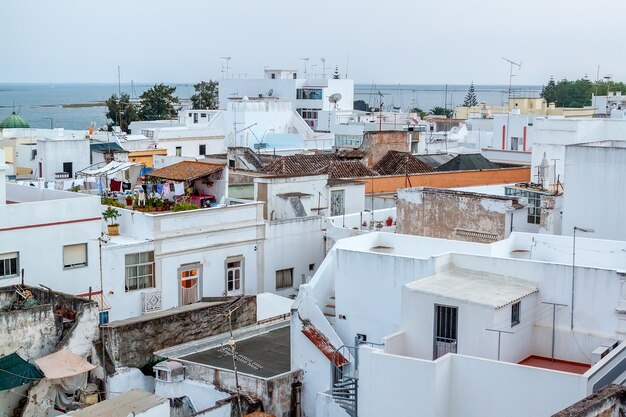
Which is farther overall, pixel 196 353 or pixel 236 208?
pixel 236 208

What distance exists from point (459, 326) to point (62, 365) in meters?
9.55

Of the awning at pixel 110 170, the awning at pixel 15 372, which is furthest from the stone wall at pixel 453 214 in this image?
the awning at pixel 15 372

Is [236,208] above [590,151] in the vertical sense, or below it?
below

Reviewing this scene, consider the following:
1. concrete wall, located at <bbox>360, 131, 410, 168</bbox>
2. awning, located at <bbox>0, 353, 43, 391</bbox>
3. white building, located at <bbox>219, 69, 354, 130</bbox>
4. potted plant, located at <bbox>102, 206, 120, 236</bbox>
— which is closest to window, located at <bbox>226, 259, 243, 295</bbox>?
potted plant, located at <bbox>102, 206, 120, 236</bbox>

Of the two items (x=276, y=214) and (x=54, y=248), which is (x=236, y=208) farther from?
(x=54, y=248)

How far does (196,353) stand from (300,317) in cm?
316

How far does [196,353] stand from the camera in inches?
949

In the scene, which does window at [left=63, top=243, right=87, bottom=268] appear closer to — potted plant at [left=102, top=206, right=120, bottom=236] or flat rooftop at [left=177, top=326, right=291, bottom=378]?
potted plant at [left=102, top=206, right=120, bottom=236]

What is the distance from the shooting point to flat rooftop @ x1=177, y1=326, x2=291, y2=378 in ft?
75.3

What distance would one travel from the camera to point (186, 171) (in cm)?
3162

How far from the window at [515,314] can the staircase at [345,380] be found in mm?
3117

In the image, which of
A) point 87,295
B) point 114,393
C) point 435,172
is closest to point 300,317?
point 114,393

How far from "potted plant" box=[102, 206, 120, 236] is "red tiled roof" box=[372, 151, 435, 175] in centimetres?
1499

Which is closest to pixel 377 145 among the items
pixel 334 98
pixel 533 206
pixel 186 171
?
pixel 186 171
